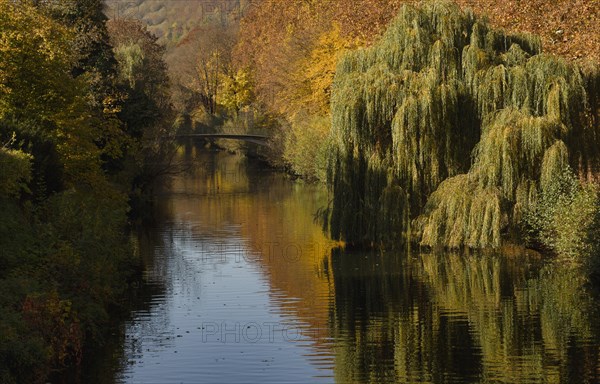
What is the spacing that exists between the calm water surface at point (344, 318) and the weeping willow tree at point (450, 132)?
1499 mm

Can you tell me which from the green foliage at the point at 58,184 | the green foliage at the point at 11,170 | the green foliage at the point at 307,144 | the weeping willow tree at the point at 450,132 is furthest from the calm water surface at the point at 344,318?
the green foliage at the point at 307,144

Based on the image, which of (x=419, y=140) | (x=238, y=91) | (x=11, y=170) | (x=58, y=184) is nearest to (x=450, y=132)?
(x=419, y=140)

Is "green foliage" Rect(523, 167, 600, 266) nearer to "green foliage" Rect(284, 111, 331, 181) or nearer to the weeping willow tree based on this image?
the weeping willow tree

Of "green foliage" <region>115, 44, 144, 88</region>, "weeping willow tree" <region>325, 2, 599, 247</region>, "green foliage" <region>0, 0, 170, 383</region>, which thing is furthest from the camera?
"green foliage" <region>115, 44, 144, 88</region>

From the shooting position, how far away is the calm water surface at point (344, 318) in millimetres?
20328

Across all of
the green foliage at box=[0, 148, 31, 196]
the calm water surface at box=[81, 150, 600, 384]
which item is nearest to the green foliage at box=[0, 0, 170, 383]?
the green foliage at box=[0, 148, 31, 196]

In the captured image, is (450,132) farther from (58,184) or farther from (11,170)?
(11,170)

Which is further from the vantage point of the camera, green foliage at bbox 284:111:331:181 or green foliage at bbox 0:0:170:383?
green foliage at bbox 284:111:331:181

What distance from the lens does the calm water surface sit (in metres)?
20.3

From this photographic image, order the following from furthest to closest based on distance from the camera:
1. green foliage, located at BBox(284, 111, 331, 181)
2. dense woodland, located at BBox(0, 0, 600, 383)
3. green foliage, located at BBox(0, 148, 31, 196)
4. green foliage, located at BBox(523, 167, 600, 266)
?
green foliage, located at BBox(284, 111, 331, 181)
dense woodland, located at BBox(0, 0, 600, 383)
green foliage, located at BBox(523, 167, 600, 266)
green foliage, located at BBox(0, 148, 31, 196)

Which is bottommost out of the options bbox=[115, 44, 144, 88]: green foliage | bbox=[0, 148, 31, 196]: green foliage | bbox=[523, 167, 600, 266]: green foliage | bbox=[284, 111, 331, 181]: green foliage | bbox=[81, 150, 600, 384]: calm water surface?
bbox=[81, 150, 600, 384]: calm water surface

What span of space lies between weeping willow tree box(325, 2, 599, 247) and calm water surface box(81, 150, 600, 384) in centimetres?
150

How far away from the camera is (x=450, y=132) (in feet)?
112

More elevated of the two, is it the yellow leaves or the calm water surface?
the yellow leaves
